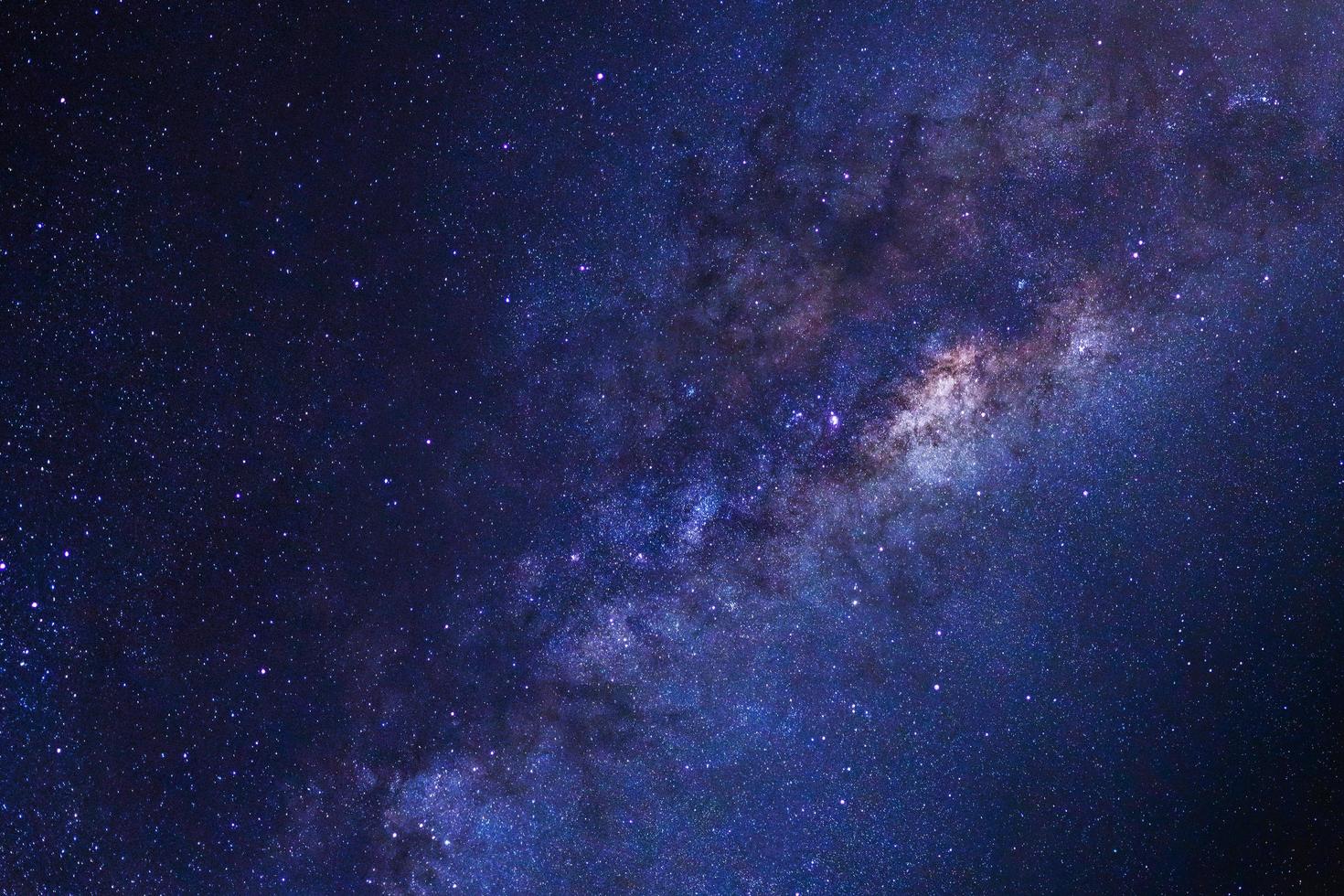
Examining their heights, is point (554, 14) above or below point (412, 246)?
above

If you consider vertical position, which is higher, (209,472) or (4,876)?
(209,472)

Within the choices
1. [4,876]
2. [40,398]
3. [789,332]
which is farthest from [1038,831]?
[40,398]

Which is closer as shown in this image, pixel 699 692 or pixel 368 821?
pixel 368 821

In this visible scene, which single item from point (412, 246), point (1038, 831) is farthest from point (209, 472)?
point (1038, 831)

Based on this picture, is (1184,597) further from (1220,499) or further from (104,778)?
(104,778)

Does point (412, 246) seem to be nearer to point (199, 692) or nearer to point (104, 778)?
point (199, 692)

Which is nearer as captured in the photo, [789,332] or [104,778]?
[104,778]

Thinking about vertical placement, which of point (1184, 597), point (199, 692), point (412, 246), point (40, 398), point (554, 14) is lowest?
point (1184, 597)

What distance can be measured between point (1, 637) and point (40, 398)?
1120mm

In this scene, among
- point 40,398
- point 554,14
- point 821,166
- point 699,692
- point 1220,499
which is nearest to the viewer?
point 40,398

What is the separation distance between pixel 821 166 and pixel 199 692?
4137mm

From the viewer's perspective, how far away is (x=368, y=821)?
12.7 feet

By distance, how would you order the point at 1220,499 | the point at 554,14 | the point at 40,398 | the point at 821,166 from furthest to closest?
the point at 1220,499
the point at 821,166
the point at 554,14
the point at 40,398

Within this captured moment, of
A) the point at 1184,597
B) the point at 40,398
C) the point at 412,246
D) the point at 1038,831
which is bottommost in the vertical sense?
the point at 1038,831
